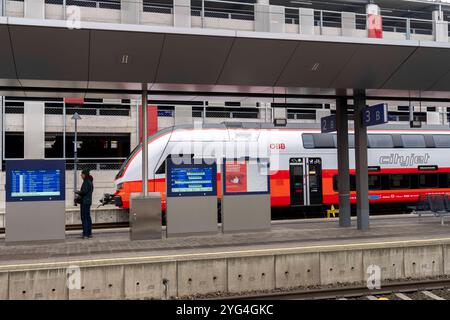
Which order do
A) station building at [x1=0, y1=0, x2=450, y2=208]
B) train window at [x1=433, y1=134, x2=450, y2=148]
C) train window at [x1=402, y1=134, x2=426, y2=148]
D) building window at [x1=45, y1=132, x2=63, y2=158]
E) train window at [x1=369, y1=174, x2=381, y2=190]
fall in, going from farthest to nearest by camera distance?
1. building window at [x1=45, y1=132, x2=63, y2=158]
2. station building at [x1=0, y1=0, x2=450, y2=208]
3. train window at [x1=433, y1=134, x2=450, y2=148]
4. train window at [x1=402, y1=134, x2=426, y2=148]
5. train window at [x1=369, y1=174, x2=381, y2=190]

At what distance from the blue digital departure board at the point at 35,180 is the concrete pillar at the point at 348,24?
8.72 metres

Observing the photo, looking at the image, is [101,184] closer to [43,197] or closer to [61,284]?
[43,197]

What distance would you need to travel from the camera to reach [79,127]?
2911 cm

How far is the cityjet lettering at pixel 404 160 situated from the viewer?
18.6 m

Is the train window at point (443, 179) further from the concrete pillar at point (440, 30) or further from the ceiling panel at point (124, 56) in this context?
the ceiling panel at point (124, 56)

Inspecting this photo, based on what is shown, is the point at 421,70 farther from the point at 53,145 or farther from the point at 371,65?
the point at 53,145

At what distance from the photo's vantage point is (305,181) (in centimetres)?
1758

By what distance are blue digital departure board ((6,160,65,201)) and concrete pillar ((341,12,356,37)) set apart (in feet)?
28.6

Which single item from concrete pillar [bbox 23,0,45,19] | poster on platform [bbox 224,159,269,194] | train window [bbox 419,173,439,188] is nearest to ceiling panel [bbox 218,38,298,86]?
poster on platform [bbox 224,159,269,194]

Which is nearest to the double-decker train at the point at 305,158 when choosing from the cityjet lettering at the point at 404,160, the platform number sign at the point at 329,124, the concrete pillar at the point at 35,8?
the cityjet lettering at the point at 404,160

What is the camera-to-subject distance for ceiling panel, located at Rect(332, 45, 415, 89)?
11062 millimetres

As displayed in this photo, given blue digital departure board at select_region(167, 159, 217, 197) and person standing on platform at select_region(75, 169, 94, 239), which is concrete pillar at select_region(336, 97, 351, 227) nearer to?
blue digital departure board at select_region(167, 159, 217, 197)
